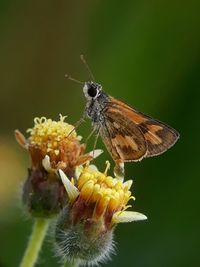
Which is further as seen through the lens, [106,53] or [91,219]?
[106,53]

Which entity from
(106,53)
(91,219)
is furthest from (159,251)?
(91,219)

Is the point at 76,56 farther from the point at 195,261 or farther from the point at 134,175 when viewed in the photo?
the point at 195,261

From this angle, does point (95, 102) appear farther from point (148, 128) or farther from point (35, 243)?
point (35, 243)

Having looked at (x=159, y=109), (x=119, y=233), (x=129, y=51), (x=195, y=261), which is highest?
(x=129, y=51)

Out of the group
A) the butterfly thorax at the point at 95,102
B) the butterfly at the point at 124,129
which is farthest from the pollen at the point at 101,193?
the butterfly thorax at the point at 95,102

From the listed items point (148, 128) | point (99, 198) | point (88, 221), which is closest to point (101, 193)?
point (99, 198)

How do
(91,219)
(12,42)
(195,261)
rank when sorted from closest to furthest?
(91,219) < (195,261) < (12,42)

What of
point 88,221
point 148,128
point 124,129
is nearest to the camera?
point 88,221

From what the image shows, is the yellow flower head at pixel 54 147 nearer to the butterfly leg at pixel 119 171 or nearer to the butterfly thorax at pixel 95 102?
the butterfly leg at pixel 119 171
